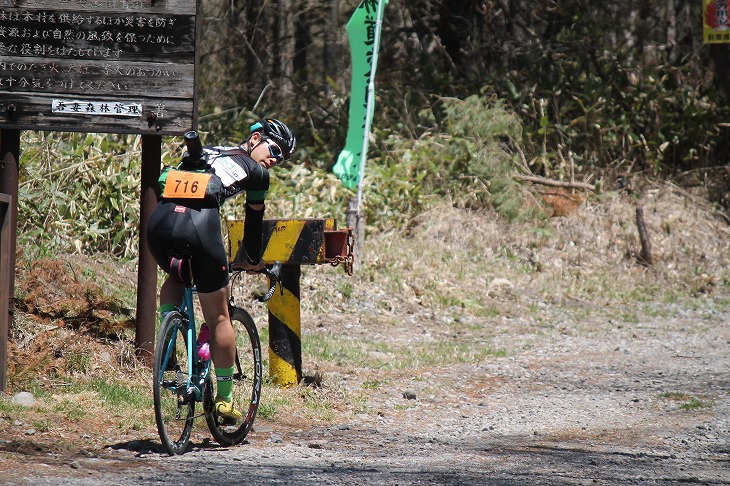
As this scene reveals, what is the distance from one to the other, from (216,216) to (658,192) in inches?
474

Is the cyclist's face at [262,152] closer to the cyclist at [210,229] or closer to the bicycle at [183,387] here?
the cyclist at [210,229]

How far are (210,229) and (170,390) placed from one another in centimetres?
86

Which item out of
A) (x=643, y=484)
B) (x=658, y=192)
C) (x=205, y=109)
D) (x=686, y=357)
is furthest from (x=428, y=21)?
(x=643, y=484)

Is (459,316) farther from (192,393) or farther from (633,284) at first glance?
(192,393)

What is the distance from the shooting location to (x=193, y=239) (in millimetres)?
5289

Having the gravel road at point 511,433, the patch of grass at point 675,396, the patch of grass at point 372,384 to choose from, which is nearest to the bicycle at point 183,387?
the gravel road at point 511,433

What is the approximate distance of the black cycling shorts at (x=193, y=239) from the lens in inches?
208

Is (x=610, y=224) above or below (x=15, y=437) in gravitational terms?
above

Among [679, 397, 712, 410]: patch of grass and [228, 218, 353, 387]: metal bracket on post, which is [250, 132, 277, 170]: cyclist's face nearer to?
[228, 218, 353, 387]: metal bracket on post

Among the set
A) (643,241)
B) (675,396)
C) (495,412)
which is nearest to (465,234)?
(643,241)

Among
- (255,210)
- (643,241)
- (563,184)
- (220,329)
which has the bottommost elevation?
(220,329)

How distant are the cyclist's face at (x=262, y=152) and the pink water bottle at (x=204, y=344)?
3.50 feet

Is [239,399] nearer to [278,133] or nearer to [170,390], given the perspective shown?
[170,390]

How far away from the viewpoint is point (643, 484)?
493 centimetres
